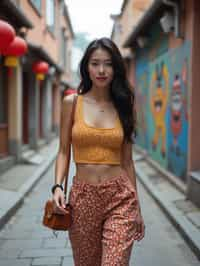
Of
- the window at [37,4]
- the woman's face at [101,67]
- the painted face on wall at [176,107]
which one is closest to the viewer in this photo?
the woman's face at [101,67]

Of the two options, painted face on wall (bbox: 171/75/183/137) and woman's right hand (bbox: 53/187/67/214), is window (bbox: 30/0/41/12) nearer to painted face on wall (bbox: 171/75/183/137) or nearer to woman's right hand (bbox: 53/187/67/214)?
painted face on wall (bbox: 171/75/183/137)

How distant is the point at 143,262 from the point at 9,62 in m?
5.97

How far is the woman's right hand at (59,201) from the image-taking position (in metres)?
2.58

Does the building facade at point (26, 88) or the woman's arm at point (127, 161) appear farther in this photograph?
the building facade at point (26, 88)

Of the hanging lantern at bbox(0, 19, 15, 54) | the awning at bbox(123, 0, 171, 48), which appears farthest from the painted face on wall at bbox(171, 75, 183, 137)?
the hanging lantern at bbox(0, 19, 15, 54)

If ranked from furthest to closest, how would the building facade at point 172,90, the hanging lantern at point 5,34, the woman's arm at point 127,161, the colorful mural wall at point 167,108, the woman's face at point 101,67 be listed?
the colorful mural wall at point 167,108, the building facade at point 172,90, the hanging lantern at point 5,34, the woman's arm at point 127,161, the woman's face at point 101,67

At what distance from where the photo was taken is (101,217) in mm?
2621

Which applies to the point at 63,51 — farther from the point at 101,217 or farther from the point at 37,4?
the point at 101,217

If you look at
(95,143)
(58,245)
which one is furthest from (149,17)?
(95,143)

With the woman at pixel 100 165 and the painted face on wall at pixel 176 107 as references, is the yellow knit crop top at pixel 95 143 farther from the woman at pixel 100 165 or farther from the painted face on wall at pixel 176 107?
the painted face on wall at pixel 176 107

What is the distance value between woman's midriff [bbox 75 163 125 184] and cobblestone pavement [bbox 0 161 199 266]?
7.41 feet

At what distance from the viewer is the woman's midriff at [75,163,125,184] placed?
2.64 meters

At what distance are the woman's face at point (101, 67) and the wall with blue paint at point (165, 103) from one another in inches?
207

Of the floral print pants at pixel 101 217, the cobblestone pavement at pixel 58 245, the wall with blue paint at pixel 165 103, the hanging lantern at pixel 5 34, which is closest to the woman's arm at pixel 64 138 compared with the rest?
the floral print pants at pixel 101 217
